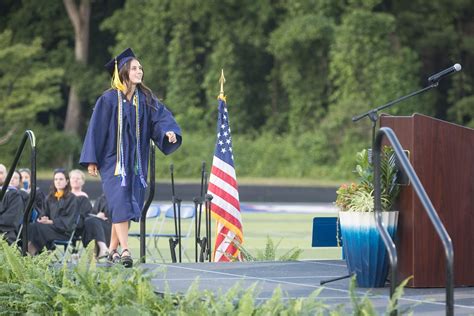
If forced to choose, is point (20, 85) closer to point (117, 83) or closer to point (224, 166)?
point (224, 166)

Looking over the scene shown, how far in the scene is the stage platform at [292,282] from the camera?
7500 mm

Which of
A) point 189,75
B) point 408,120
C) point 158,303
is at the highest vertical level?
point 189,75

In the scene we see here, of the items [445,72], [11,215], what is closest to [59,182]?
[11,215]

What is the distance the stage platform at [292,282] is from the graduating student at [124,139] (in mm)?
661

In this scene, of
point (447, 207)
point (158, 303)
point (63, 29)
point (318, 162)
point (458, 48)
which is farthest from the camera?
point (63, 29)

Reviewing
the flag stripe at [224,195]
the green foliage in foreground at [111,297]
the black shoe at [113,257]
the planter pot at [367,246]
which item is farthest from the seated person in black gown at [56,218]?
the planter pot at [367,246]

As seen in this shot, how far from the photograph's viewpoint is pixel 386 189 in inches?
328

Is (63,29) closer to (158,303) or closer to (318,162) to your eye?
(318,162)

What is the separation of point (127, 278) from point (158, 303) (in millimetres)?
1060

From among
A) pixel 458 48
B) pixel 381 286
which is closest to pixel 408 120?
pixel 381 286

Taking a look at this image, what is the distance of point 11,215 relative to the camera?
13.6 metres

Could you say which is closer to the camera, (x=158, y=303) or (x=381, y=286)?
(x=158, y=303)

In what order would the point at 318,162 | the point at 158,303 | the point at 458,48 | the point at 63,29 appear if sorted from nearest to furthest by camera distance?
1. the point at 158,303
2. the point at 318,162
3. the point at 458,48
4. the point at 63,29

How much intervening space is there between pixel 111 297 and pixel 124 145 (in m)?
2.61
